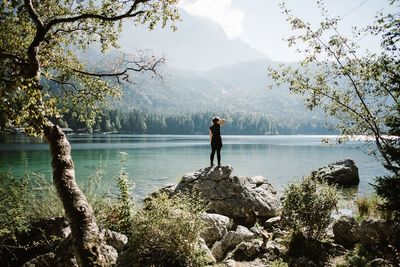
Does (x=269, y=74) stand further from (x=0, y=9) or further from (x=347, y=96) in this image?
(x=0, y=9)

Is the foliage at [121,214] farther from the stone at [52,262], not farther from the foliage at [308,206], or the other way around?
the foliage at [308,206]

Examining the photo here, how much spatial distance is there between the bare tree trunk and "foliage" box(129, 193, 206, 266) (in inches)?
30.4

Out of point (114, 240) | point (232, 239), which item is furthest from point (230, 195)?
point (114, 240)

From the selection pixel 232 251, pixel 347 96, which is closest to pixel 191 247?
pixel 232 251

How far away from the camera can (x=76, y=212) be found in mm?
8188

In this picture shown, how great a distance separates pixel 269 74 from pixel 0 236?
11991mm

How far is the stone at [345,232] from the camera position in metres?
11.8

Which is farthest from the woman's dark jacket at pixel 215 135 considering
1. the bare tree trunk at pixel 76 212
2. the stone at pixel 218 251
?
the bare tree trunk at pixel 76 212

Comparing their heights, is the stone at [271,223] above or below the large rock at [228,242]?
below

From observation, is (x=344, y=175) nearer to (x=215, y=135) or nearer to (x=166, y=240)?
(x=215, y=135)

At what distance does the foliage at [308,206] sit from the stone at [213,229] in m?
2.67

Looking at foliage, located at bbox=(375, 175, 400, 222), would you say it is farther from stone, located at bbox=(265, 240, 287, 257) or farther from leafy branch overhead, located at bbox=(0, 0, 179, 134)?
leafy branch overhead, located at bbox=(0, 0, 179, 134)

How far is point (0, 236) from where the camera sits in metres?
9.52

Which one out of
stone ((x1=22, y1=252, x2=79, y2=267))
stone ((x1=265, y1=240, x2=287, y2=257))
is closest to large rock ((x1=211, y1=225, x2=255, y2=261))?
stone ((x1=265, y1=240, x2=287, y2=257))
